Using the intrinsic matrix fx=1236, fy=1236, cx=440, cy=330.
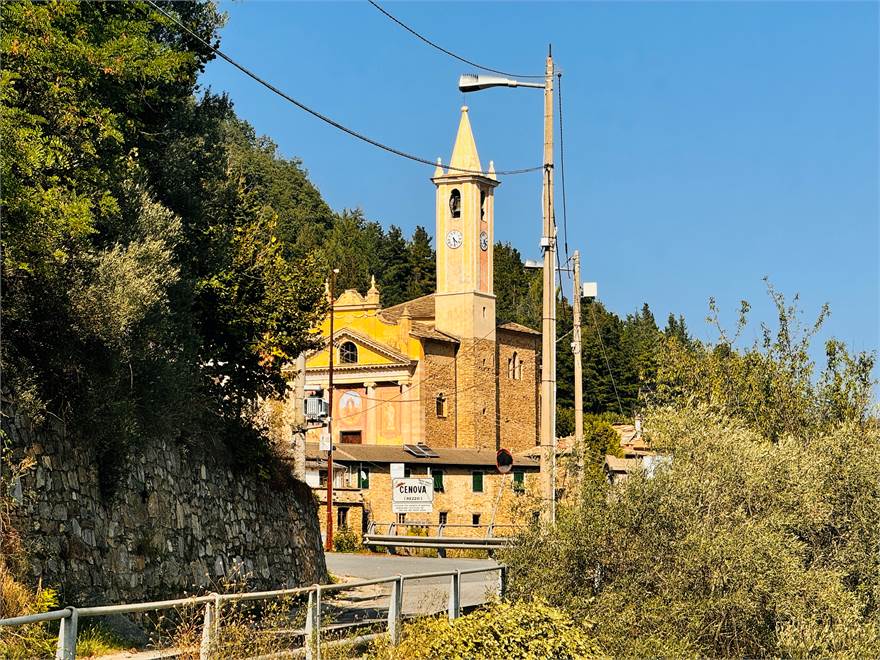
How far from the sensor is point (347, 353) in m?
76.9

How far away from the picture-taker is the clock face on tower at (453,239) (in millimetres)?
78438

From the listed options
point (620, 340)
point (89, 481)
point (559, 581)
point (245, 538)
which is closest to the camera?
point (89, 481)

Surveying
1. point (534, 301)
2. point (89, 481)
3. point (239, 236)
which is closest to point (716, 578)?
point (89, 481)

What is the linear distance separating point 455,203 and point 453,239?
2465 millimetres

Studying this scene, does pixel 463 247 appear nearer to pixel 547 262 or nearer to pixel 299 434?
pixel 299 434

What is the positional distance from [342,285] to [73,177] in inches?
3773

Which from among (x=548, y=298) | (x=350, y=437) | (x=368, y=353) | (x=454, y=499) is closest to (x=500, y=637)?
(x=548, y=298)

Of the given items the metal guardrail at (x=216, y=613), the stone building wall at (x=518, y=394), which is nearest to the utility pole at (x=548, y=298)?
the metal guardrail at (x=216, y=613)

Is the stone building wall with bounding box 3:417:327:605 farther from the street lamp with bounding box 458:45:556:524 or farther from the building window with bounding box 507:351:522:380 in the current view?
the building window with bounding box 507:351:522:380

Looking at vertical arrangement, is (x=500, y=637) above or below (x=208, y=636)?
below

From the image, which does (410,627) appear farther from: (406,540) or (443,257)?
(443,257)

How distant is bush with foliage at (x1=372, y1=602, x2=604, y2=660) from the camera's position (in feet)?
45.3

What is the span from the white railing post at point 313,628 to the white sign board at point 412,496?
91.1 ft

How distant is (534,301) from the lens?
123 m
